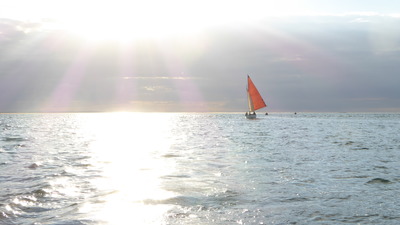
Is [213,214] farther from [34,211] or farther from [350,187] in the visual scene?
[350,187]

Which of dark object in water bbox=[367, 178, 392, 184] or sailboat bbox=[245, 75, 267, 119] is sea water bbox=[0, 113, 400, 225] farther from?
sailboat bbox=[245, 75, 267, 119]

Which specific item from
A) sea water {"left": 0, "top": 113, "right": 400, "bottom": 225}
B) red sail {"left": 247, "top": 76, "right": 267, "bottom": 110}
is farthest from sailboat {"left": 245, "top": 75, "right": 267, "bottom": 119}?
sea water {"left": 0, "top": 113, "right": 400, "bottom": 225}

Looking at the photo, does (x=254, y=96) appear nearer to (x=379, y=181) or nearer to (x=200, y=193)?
(x=379, y=181)

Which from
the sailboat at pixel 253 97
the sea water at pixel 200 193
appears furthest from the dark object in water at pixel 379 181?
the sailboat at pixel 253 97

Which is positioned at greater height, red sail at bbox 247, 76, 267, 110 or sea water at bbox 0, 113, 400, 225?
red sail at bbox 247, 76, 267, 110

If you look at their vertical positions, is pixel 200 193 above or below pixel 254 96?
below

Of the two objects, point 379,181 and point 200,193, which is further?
point 379,181

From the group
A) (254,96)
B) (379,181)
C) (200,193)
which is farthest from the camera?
(254,96)

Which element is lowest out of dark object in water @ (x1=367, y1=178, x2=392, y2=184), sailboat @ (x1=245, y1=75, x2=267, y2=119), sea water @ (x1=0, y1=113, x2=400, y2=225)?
dark object in water @ (x1=367, y1=178, x2=392, y2=184)

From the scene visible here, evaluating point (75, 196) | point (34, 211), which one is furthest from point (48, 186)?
point (34, 211)

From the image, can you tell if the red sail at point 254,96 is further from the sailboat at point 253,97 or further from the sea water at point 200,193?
the sea water at point 200,193

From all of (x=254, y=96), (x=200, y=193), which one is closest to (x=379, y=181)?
(x=200, y=193)

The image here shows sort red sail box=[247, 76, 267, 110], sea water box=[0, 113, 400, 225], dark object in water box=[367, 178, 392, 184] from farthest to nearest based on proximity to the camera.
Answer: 1. red sail box=[247, 76, 267, 110]
2. dark object in water box=[367, 178, 392, 184]
3. sea water box=[0, 113, 400, 225]

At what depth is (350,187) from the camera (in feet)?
39.7
